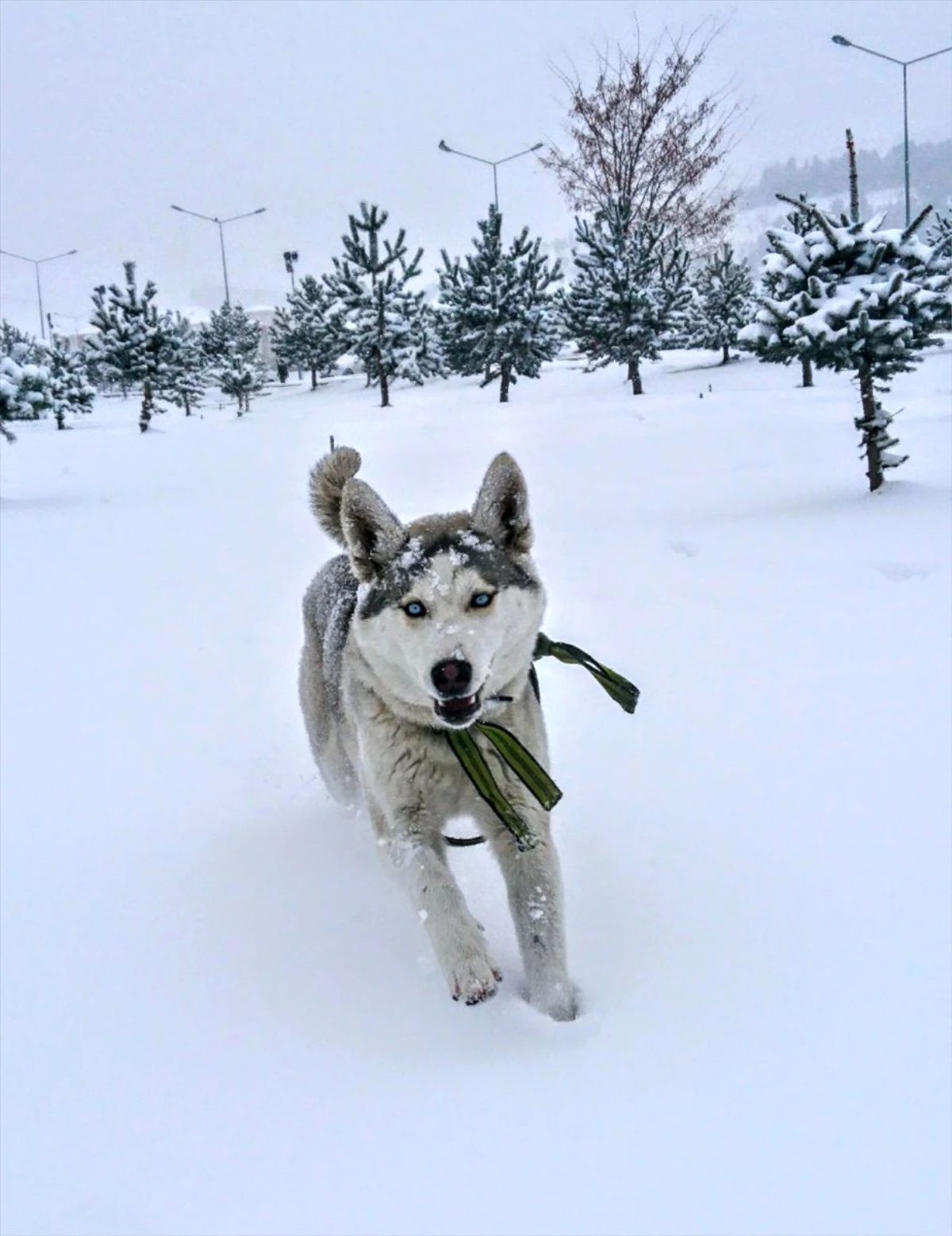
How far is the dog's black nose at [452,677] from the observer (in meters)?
2.57

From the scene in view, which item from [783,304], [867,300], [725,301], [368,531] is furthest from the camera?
[725,301]

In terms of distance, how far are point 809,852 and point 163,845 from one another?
2633 millimetres

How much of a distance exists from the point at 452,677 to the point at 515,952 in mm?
997

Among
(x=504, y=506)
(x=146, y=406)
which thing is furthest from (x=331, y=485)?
(x=146, y=406)

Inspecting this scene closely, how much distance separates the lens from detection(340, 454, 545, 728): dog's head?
2.65 metres

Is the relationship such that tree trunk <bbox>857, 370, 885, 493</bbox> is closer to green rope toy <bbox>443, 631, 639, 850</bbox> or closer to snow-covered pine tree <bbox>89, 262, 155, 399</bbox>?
green rope toy <bbox>443, 631, 639, 850</bbox>

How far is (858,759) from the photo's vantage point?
4020 millimetres

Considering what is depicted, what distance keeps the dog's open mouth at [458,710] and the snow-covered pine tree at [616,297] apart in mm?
25876

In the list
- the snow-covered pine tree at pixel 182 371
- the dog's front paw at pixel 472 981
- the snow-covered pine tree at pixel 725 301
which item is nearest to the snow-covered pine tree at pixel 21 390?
the dog's front paw at pixel 472 981

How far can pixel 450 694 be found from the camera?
8.46 ft

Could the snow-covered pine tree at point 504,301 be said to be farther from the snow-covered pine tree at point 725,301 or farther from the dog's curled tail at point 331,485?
the dog's curled tail at point 331,485

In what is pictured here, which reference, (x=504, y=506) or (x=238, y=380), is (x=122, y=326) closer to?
(x=238, y=380)

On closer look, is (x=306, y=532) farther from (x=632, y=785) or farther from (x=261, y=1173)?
(x=261, y=1173)

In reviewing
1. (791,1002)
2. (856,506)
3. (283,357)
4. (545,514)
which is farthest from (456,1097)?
(283,357)
